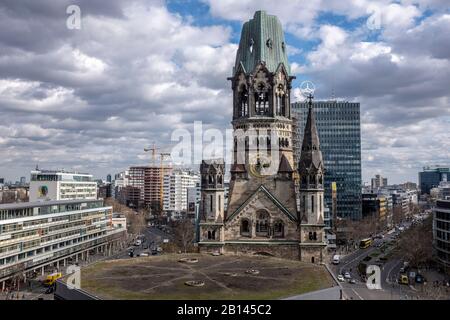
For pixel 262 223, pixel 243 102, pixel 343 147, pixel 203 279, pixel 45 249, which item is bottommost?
pixel 45 249

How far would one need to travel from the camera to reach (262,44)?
69.8 metres

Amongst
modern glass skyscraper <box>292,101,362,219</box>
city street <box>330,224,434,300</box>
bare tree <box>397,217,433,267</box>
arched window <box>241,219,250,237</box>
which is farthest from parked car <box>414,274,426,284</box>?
modern glass skyscraper <box>292,101,362,219</box>

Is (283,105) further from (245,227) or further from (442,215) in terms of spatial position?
(442,215)

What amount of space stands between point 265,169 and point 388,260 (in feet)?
197

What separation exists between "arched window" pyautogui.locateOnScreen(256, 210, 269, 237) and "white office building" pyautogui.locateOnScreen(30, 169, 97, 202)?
308ft

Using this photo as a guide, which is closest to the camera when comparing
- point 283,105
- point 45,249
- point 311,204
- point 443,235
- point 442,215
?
point 311,204

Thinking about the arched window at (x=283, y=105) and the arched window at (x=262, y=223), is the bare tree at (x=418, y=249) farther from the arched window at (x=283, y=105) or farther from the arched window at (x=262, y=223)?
the arched window at (x=283, y=105)

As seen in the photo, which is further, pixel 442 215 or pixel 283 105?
pixel 442 215

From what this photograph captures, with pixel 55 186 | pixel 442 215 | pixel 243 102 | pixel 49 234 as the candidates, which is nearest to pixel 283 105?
pixel 243 102

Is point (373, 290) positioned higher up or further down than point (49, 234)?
further down

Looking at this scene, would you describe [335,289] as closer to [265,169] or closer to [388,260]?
[265,169]

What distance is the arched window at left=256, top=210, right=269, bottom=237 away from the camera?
6303 centimetres

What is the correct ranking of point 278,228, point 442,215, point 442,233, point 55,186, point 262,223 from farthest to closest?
point 55,186 → point 442,215 → point 442,233 → point 262,223 → point 278,228

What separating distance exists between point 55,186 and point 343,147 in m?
107
